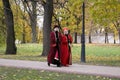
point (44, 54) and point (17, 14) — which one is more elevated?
point (17, 14)

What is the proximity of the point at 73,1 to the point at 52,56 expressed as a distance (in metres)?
4.59

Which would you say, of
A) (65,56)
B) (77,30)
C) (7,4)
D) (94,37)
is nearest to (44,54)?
(7,4)

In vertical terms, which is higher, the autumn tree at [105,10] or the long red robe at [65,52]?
the autumn tree at [105,10]

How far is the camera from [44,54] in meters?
26.2

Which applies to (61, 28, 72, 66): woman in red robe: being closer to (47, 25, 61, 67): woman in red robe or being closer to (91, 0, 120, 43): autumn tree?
(47, 25, 61, 67): woman in red robe

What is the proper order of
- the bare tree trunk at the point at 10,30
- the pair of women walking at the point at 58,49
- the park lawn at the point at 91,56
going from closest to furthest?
the pair of women walking at the point at 58,49
the park lawn at the point at 91,56
the bare tree trunk at the point at 10,30

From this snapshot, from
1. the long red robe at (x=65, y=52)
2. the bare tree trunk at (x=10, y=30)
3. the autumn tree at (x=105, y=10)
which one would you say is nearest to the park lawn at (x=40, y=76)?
the long red robe at (x=65, y=52)

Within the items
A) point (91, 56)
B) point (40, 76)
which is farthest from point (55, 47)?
point (91, 56)

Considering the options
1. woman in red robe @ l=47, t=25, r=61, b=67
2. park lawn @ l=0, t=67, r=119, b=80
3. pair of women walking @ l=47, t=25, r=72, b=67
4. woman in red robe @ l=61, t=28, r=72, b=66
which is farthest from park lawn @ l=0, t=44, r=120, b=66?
park lawn @ l=0, t=67, r=119, b=80

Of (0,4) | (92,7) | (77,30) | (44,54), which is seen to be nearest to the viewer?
(92,7)

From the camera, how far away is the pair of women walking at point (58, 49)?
17.3 m

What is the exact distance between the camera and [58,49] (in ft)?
57.2

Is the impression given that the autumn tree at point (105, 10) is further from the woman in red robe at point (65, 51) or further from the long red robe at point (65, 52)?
the long red robe at point (65, 52)

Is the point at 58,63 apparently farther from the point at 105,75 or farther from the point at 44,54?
the point at 44,54
